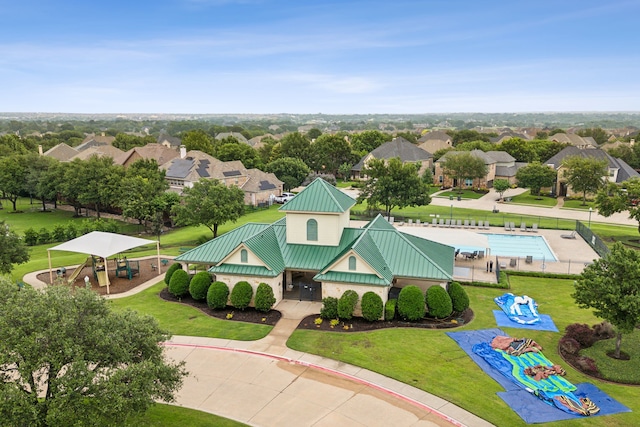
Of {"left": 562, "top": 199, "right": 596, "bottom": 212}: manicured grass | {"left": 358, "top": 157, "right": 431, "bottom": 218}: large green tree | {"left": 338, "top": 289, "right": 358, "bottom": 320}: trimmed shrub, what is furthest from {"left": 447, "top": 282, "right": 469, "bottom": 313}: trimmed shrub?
{"left": 562, "top": 199, "right": 596, "bottom": 212}: manicured grass

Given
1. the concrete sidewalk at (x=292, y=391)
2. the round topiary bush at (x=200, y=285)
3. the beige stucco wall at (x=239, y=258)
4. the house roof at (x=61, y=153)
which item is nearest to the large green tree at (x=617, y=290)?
the concrete sidewalk at (x=292, y=391)

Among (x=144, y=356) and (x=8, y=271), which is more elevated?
(x=144, y=356)

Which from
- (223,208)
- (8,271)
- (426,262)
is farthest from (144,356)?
(223,208)

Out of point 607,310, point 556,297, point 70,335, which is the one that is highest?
point 70,335

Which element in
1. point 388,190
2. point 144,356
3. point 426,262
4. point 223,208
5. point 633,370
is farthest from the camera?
point 388,190

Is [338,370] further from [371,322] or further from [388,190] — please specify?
[388,190]

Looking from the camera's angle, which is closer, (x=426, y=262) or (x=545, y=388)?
(x=545, y=388)
